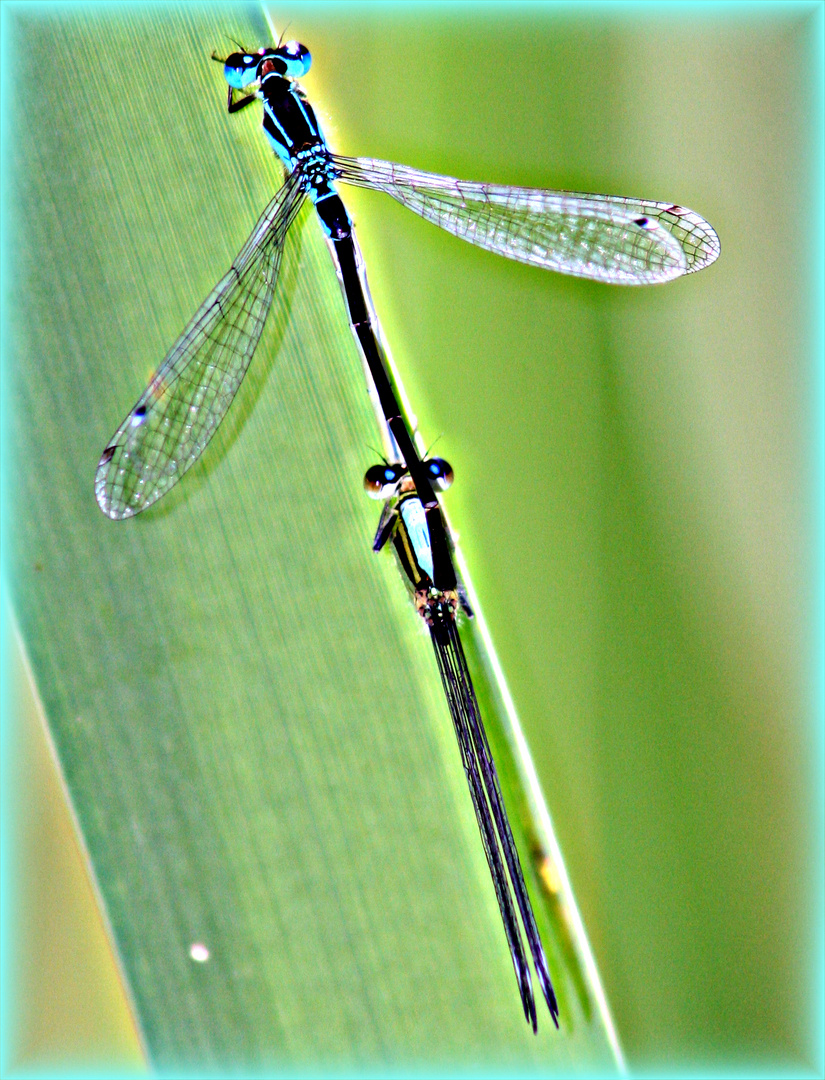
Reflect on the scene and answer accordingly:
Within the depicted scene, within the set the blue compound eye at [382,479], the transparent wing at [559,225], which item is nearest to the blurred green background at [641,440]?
the transparent wing at [559,225]

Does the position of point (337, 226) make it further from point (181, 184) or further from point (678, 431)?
point (678, 431)

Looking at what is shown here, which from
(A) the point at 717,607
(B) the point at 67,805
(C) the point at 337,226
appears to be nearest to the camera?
(B) the point at 67,805

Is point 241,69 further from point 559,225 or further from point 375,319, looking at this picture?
point 559,225

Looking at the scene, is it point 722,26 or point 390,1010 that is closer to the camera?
point 390,1010

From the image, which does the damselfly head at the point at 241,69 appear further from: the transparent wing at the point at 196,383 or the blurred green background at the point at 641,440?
the transparent wing at the point at 196,383

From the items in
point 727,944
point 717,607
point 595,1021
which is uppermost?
point 717,607

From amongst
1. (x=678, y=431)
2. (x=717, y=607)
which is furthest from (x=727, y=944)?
(x=678, y=431)
